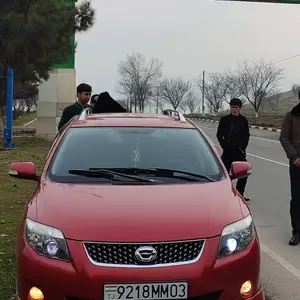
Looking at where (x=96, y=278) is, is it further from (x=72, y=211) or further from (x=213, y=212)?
(x=213, y=212)

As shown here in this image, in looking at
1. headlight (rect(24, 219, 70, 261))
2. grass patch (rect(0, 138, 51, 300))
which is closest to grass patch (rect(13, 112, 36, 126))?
grass patch (rect(0, 138, 51, 300))

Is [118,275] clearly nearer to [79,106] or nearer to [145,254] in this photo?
[145,254]

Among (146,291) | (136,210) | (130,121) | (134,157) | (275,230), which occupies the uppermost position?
(130,121)

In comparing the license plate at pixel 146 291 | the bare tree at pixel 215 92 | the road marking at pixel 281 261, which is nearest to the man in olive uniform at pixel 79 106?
the road marking at pixel 281 261

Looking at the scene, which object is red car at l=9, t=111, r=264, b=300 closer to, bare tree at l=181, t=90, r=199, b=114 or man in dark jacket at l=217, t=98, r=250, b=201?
man in dark jacket at l=217, t=98, r=250, b=201

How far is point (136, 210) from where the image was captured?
356 centimetres

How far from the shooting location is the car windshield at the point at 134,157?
430cm

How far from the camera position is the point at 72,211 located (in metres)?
3.57

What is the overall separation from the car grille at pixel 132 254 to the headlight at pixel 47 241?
164 mm

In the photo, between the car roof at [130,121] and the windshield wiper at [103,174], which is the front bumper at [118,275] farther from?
the car roof at [130,121]

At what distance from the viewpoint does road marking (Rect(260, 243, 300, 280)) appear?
5.32 meters

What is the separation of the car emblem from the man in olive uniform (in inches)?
175

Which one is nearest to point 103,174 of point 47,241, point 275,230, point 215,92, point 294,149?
point 47,241

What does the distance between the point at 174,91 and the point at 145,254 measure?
95480mm
